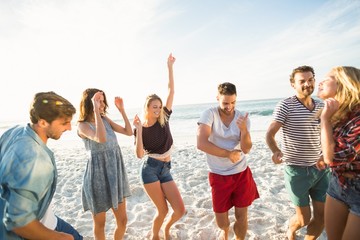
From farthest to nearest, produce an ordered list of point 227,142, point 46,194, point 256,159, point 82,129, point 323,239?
1. point 256,159
2. point 323,239
3. point 227,142
4. point 82,129
5. point 46,194

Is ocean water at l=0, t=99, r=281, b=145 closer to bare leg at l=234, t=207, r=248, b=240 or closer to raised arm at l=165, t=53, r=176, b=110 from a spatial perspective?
raised arm at l=165, t=53, r=176, b=110

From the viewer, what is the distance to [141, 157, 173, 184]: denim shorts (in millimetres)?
3469

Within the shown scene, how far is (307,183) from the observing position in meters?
3.16

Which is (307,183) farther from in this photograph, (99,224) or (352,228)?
(99,224)

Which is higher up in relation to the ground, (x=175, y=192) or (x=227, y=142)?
(x=227, y=142)

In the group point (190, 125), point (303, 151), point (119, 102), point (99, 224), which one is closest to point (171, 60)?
point (119, 102)

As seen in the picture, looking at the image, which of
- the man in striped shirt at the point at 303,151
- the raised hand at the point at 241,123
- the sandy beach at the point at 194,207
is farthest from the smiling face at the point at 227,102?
the sandy beach at the point at 194,207

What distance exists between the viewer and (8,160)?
1.54 metres

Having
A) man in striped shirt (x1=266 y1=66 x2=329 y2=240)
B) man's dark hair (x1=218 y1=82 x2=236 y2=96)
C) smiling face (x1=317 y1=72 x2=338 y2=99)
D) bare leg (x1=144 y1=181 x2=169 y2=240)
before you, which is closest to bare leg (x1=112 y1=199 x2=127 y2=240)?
bare leg (x1=144 y1=181 x2=169 y2=240)

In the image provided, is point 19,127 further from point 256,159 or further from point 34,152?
point 256,159

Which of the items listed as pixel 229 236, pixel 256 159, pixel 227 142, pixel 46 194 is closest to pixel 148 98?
pixel 227 142

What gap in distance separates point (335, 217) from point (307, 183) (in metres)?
0.96

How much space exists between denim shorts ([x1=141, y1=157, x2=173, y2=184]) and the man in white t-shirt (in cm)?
69

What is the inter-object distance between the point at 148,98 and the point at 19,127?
2.18 meters
